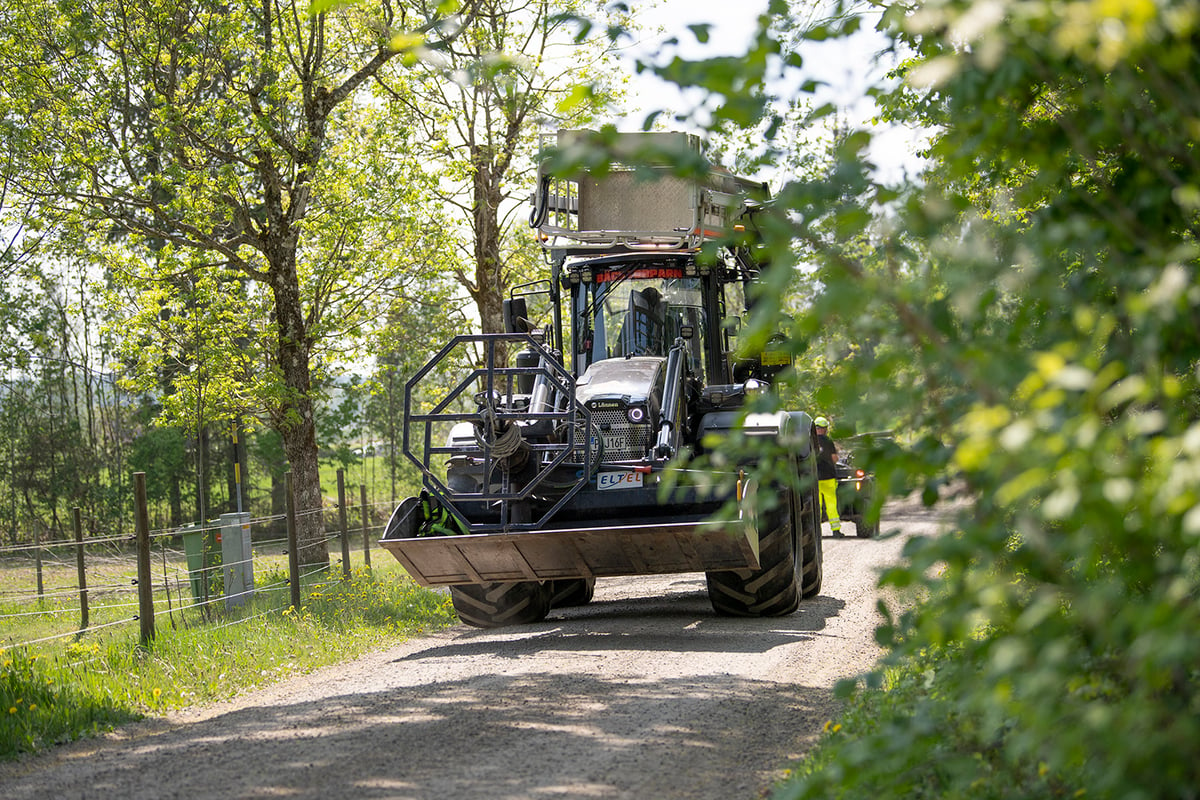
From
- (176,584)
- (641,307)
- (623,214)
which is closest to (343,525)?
(176,584)

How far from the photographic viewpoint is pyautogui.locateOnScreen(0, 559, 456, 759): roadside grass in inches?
295

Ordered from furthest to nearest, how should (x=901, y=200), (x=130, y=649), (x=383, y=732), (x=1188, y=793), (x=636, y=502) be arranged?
(x=636, y=502) < (x=130, y=649) < (x=383, y=732) < (x=901, y=200) < (x=1188, y=793)

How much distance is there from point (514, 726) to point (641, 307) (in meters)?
5.56

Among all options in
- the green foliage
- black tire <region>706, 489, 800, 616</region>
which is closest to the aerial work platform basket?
black tire <region>706, 489, 800, 616</region>

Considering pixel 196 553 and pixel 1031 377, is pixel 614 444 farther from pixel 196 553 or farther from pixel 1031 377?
pixel 1031 377

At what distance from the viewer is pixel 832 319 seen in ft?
11.4

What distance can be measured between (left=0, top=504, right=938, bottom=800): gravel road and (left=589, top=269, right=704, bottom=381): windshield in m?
2.78

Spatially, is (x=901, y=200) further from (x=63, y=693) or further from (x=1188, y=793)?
(x=63, y=693)

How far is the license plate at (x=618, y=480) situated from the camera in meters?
10.2

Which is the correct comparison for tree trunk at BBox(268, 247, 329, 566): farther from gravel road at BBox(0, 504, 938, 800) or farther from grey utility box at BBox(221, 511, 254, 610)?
gravel road at BBox(0, 504, 938, 800)

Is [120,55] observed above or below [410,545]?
above

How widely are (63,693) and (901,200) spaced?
6477 mm

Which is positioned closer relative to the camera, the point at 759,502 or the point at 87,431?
the point at 759,502

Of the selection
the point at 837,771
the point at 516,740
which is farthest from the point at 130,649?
the point at 837,771
